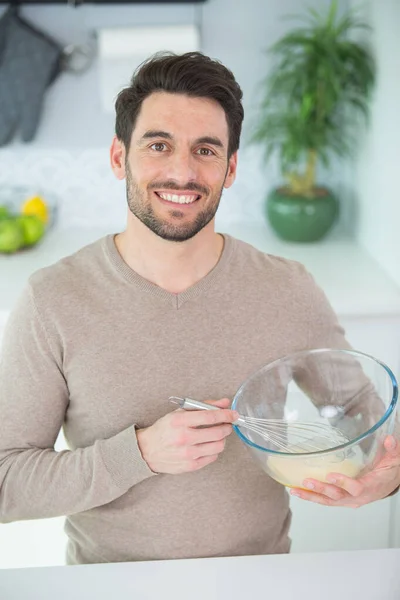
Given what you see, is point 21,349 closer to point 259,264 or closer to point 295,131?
point 259,264

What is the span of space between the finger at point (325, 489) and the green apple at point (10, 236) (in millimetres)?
1483

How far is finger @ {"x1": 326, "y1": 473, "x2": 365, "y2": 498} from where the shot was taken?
0.96m

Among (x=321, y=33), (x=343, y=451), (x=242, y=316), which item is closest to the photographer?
(x=343, y=451)

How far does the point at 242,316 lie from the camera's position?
122 cm

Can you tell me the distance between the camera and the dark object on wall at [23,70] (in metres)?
2.26

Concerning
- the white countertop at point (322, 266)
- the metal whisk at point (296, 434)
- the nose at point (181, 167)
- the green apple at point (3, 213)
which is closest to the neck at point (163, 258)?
the nose at point (181, 167)

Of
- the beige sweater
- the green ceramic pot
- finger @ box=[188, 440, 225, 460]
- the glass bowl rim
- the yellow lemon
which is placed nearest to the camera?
the glass bowl rim

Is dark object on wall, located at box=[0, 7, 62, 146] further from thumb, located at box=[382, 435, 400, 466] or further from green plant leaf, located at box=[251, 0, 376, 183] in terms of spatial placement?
thumb, located at box=[382, 435, 400, 466]

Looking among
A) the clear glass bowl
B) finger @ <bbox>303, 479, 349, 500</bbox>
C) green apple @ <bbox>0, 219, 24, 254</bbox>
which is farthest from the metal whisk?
green apple @ <bbox>0, 219, 24, 254</bbox>

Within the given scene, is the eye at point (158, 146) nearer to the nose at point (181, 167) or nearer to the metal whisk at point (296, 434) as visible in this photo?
the nose at point (181, 167)

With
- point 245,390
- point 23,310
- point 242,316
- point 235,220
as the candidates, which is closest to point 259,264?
point 242,316

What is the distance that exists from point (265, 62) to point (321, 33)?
0.26m

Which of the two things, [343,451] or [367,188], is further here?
[367,188]

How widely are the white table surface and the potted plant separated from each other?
4.60 ft
